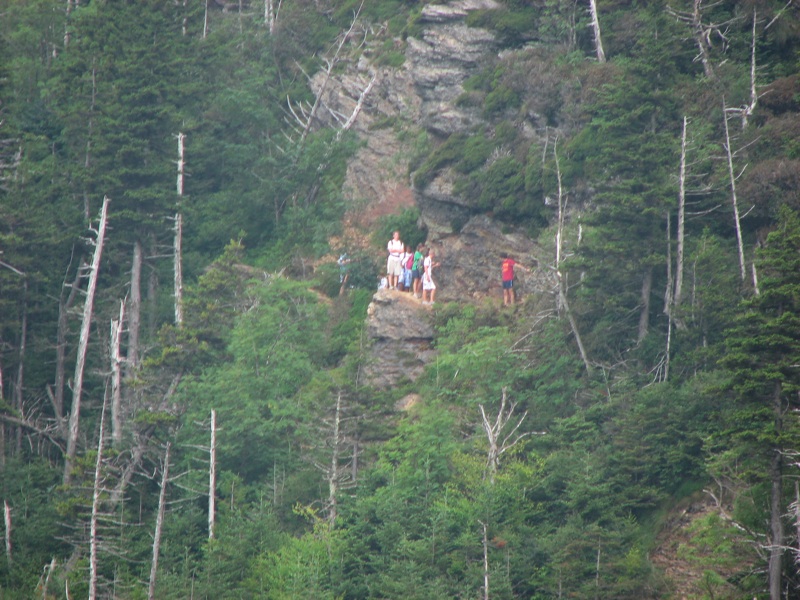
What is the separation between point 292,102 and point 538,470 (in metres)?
21.0

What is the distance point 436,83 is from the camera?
41906 mm

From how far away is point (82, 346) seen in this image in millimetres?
39406

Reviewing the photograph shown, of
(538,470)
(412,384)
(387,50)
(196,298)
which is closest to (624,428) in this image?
(538,470)

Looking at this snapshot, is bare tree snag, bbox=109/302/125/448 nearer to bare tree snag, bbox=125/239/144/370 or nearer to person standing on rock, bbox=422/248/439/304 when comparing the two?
bare tree snag, bbox=125/239/144/370

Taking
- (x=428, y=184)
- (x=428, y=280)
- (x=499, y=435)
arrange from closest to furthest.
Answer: (x=499, y=435)
(x=428, y=280)
(x=428, y=184)

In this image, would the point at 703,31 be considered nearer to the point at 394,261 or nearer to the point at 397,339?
the point at 394,261

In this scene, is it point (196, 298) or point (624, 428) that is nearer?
point (624, 428)

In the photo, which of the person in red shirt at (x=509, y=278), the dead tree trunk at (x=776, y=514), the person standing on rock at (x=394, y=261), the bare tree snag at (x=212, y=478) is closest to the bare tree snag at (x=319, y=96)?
the person standing on rock at (x=394, y=261)

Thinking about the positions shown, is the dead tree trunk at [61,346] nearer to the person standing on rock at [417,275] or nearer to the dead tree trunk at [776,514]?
the person standing on rock at [417,275]

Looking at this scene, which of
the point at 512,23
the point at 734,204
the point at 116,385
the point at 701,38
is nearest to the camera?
the point at 734,204

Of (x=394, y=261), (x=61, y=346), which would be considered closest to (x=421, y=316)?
(x=394, y=261)

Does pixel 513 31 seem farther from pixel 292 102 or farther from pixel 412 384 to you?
pixel 412 384

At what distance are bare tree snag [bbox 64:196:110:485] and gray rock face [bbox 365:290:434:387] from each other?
887cm

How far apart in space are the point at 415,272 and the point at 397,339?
209cm
